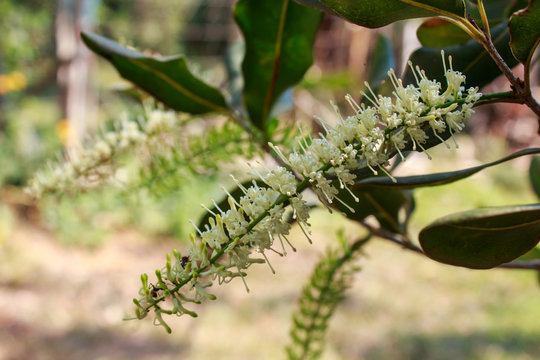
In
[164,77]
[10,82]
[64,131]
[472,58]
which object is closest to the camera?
[472,58]

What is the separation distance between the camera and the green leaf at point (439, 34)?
15.2 inches

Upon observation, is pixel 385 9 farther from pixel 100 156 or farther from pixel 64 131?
pixel 64 131

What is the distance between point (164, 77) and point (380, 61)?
221 millimetres

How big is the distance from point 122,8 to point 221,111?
25.5ft

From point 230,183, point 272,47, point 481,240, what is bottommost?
point 481,240

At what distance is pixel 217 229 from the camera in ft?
0.82

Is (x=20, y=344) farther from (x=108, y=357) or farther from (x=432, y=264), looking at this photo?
(x=432, y=264)

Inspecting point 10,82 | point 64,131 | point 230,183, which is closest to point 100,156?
point 230,183

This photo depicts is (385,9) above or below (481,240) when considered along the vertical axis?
above

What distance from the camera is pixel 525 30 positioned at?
28 cm

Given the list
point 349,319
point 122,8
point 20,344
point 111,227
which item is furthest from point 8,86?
point 122,8

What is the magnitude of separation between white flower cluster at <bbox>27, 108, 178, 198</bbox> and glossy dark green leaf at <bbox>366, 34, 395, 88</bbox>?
0.21 metres

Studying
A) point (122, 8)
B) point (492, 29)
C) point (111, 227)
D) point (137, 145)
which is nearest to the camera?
point (492, 29)

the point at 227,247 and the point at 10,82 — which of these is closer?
the point at 227,247
